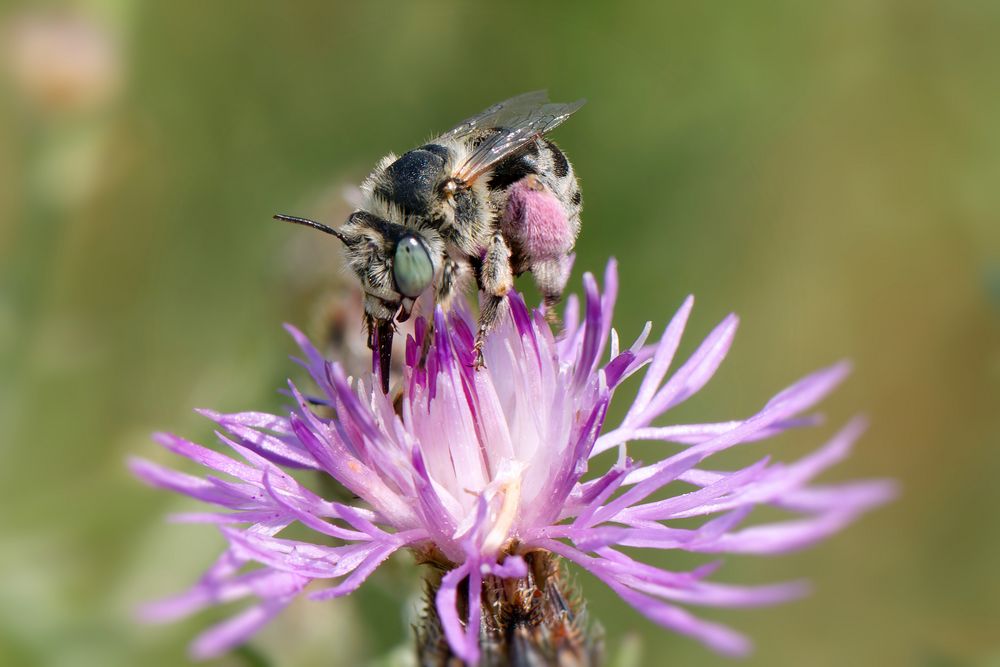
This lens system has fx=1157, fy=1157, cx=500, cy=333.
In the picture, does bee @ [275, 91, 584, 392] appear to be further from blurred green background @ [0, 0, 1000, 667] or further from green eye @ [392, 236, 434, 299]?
blurred green background @ [0, 0, 1000, 667]

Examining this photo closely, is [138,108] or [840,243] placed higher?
[138,108]

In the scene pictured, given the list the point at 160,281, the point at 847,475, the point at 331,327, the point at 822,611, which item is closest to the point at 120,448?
the point at 331,327

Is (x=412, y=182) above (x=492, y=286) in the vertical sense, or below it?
above

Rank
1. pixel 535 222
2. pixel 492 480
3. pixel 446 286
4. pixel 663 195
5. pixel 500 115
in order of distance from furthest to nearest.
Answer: pixel 663 195
pixel 500 115
pixel 535 222
pixel 446 286
pixel 492 480

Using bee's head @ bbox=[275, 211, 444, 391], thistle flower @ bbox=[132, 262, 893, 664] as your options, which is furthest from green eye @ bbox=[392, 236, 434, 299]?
thistle flower @ bbox=[132, 262, 893, 664]

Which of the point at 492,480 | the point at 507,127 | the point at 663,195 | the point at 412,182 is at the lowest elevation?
the point at 492,480

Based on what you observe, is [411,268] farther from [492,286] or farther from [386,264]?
[492,286]

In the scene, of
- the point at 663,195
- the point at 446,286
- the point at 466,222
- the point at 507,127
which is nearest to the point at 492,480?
the point at 446,286

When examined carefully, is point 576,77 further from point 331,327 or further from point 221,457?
point 221,457
